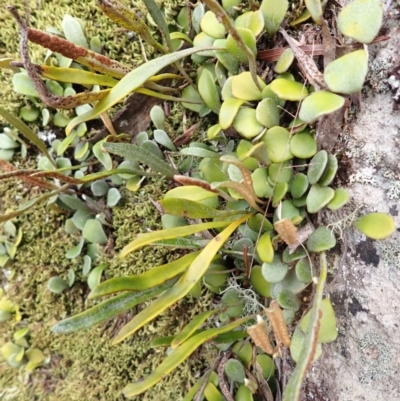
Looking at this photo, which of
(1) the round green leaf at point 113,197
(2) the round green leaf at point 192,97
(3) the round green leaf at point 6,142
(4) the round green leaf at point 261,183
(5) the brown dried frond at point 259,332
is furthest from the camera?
(3) the round green leaf at point 6,142

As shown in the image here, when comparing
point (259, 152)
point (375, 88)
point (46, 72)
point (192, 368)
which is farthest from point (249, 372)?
point (46, 72)

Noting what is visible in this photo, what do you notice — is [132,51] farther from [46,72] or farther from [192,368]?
[192,368]

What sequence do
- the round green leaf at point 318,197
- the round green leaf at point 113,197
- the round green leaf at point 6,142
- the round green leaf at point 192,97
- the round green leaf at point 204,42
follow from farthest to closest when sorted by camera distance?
the round green leaf at point 6,142 → the round green leaf at point 113,197 → the round green leaf at point 192,97 → the round green leaf at point 204,42 → the round green leaf at point 318,197

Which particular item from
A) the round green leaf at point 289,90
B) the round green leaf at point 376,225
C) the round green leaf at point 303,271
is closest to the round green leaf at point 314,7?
the round green leaf at point 289,90

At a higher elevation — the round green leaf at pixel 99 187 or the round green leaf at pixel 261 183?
the round green leaf at pixel 261 183

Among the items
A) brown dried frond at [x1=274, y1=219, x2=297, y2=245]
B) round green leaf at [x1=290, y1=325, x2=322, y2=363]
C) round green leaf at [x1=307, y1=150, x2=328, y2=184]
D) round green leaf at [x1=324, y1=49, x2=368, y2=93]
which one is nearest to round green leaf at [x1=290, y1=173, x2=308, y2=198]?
round green leaf at [x1=307, y1=150, x2=328, y2=184]

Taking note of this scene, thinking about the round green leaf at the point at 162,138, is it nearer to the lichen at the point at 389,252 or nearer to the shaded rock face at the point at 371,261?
the shaded rock face at the point at 371,261

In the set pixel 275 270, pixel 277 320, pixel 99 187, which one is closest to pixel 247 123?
pixel 275 270
